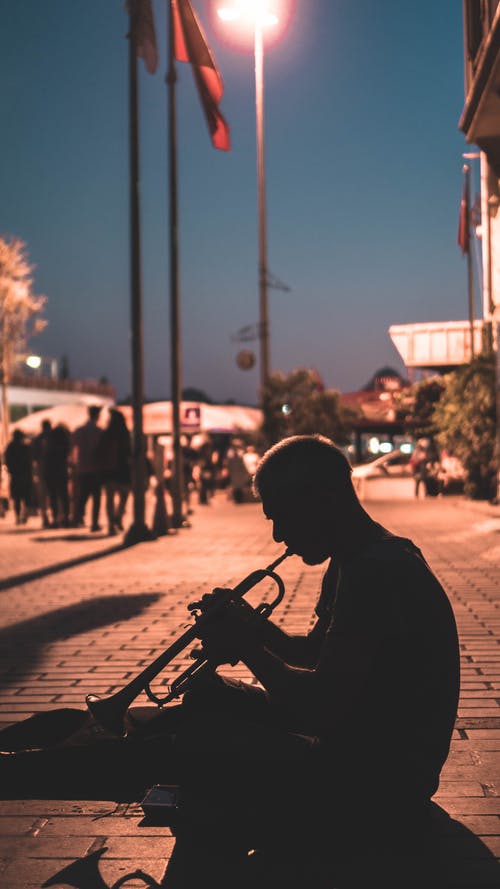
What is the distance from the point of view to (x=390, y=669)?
9.43ft

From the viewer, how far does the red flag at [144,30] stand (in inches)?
598

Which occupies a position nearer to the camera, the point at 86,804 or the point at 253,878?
the point at 253,878

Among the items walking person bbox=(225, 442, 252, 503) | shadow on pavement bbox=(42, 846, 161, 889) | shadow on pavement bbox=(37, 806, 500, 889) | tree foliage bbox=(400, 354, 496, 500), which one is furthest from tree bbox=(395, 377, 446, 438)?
shadow on pavement bbox=(42, 846, 161, 889)

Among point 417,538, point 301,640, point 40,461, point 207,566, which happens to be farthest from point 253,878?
point 40,461

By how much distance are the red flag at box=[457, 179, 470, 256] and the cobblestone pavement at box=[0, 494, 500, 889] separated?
44.9 feet

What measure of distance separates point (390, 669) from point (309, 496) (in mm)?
507

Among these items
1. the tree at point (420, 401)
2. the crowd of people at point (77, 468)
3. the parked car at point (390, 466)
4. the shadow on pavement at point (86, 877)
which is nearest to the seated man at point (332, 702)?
the shadow on pavement at point (86, 877)

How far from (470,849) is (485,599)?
5.63 meters

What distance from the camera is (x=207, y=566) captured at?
1155cm

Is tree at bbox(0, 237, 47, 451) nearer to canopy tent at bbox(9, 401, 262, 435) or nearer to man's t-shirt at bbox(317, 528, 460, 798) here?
canopy tent at bbox(9, 401, 262, 435)

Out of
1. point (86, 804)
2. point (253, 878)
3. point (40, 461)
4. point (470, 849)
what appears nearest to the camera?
point (253, 878)

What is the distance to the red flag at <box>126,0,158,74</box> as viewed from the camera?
1520 cm

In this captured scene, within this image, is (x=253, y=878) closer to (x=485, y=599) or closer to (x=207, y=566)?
(x=485, y=599)

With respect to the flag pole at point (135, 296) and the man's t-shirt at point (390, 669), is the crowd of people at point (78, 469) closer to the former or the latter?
the flag pole at point (135, 296)
